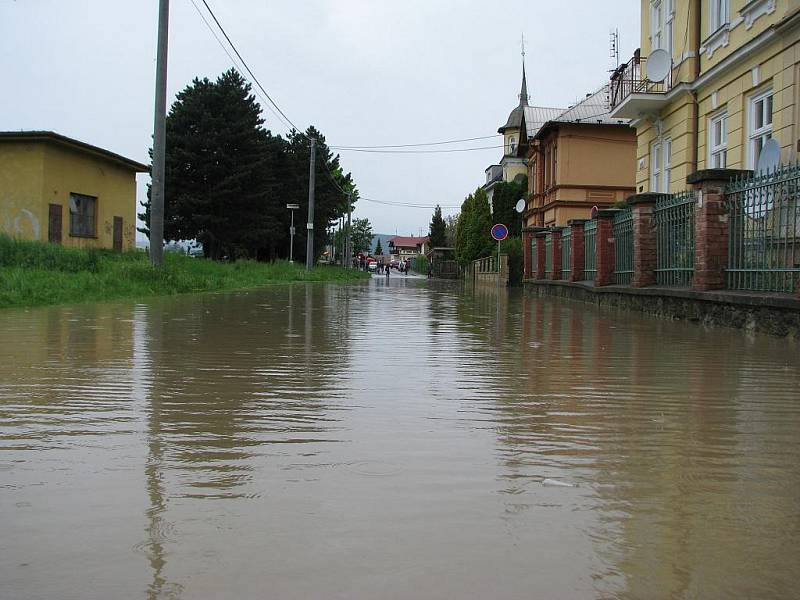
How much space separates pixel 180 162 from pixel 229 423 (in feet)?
136

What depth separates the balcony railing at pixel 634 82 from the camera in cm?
1962

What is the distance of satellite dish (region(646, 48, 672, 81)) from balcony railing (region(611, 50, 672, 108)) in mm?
206

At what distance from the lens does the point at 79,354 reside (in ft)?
23.1

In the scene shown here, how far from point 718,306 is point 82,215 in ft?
81.5

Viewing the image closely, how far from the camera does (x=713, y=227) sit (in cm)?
1101

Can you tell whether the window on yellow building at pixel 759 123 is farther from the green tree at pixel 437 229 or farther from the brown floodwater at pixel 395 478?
the green tree at pixel 437 229

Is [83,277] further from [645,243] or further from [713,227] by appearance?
[713,227]

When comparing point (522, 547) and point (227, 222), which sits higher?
point (227, 222)

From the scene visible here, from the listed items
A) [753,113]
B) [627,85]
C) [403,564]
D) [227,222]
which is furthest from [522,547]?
[227,222]

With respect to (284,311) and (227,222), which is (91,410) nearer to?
(284,311)

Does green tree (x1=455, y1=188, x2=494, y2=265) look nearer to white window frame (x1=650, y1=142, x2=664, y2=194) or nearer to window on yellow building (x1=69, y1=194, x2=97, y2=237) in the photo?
window on yellow building (x1=69, y1=194, x2=97, y2=237)

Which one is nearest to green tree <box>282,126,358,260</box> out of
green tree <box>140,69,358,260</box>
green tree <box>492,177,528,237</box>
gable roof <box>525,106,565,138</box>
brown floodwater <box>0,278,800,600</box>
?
green tree <box>140,69,358,260</box>

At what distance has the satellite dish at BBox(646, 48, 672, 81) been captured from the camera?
742 inches

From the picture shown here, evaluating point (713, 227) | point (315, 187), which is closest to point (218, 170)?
point (315, 187)
